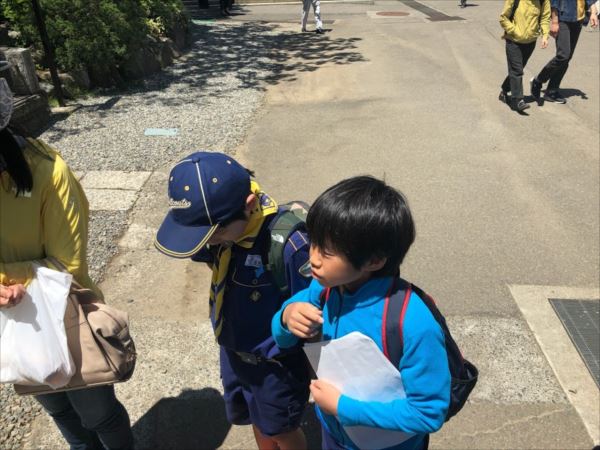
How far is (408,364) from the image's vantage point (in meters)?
Result: 1.38

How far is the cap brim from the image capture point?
1651 mm

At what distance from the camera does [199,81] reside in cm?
898

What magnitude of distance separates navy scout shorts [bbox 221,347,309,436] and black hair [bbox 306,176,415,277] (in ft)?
2.47

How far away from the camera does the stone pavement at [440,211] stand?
279 centimetres

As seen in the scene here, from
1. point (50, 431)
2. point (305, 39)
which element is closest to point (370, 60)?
point (305, 39)

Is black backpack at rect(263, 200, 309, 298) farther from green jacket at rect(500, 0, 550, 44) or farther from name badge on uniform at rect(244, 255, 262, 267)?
green jacket at rect(500, 0, 550, 44)

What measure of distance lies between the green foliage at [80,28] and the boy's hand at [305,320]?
7516 mm

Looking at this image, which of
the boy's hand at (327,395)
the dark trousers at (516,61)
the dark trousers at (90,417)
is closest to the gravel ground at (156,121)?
the dark trousers at (90,417)

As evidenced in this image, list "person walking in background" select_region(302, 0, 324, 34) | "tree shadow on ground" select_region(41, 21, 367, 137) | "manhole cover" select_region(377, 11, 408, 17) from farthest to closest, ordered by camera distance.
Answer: "manhole cover" select_region(377, 11, 408, 17) → "person walking in background" select_region(302, 0, 324, 34) → "tree shadow on ground" select_region(41, 21, 367, 137)

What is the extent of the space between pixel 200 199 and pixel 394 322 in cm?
73

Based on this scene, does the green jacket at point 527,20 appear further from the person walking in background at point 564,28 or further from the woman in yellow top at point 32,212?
the woman in yellow top at point 32,212

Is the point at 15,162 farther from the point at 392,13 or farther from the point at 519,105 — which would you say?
the point at 392,13

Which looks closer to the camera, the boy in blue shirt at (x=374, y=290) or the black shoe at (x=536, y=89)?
the boy in blue shirt at (x=374, y=290)

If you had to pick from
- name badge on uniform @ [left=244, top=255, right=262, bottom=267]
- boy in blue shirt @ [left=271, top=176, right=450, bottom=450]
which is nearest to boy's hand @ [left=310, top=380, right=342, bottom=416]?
boy in blue shirt @ [left=271, top=176, right=450, bottom=450]
